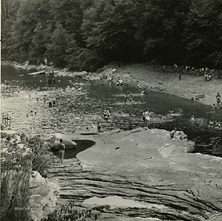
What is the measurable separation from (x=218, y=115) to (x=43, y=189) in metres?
26.7

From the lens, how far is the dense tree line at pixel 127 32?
5978cm

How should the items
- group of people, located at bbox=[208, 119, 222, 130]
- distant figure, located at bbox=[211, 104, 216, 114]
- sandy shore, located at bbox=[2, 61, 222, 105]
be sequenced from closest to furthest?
1. group of people, located at bbox=[208, 119, 222, 130]
2. distant figure, located at bbox=[211, 104, 216, 114]
3. sandy shore, located at bbox=[2, 61, 222, 105]

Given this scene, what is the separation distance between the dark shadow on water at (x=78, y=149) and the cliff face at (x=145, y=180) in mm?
679

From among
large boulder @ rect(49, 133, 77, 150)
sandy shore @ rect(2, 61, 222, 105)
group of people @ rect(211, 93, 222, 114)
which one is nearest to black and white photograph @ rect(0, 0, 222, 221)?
group of people @ rect(211, 93, 222, 114)

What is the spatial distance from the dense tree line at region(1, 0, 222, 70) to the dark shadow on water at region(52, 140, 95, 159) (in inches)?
1305

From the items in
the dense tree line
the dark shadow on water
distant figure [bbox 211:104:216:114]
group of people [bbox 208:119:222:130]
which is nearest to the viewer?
the dark shadow on water

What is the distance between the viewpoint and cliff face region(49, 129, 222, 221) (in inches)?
694

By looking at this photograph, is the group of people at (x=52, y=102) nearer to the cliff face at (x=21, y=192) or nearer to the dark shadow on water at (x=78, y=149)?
the dark shadow on water at (x=78, y=149)

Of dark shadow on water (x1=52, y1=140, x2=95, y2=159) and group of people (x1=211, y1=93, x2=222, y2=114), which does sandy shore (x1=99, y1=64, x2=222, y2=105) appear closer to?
group of people (x1=211, y1=93, x2=222, y2=114)

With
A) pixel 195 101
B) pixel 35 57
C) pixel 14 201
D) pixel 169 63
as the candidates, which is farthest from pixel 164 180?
pixel 35 57

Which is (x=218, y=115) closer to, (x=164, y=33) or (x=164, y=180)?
(x=164, y=180)

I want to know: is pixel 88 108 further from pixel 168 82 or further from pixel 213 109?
pixel 168 82

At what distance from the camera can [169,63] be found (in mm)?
68688

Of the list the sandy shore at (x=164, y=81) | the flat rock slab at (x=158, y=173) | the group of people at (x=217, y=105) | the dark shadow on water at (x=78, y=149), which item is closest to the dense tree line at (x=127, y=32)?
the sandy shore at (x=164, y=81)
